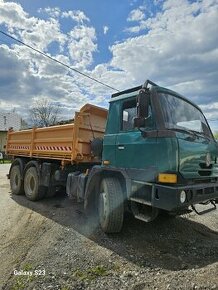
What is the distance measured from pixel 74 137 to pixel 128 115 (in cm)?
171

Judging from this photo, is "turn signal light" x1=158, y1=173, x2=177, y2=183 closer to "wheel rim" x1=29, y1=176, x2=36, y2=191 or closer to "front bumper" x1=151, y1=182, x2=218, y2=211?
"front bumper" x1=151, y1=182, x2=218, y2=211

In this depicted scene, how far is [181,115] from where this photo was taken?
18.2 feet

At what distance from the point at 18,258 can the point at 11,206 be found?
3961mm

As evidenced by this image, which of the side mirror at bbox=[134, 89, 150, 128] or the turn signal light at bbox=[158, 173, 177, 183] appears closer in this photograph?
the turn signal light at bbox=[158, 173, 177, 183]

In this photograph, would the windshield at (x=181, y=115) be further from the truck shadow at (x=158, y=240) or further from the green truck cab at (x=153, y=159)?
the truck shadow at (x=158, y=240)

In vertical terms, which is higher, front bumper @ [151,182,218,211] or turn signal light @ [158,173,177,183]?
turn signal light @ [158,173,177,183]

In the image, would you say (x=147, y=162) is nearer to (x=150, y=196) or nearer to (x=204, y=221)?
(x=150, y=196)

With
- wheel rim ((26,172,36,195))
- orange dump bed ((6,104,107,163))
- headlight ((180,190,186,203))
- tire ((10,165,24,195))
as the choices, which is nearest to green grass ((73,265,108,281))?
headlight ((180,190,186,203))

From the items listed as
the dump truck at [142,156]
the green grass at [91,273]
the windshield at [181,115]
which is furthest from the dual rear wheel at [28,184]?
the windshield at [181,115]

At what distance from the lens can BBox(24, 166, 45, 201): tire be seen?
29.5 feet

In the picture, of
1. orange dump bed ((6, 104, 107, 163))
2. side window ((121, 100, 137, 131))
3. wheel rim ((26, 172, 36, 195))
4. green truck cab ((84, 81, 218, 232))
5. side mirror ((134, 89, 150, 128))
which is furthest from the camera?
wheel rim ((26, 172, 36, 195))

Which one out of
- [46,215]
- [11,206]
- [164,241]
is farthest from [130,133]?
[11,206]

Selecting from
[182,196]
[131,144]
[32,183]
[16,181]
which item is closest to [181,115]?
[131,144]

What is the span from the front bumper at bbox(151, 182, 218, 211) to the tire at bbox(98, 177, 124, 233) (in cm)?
95
